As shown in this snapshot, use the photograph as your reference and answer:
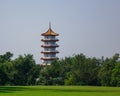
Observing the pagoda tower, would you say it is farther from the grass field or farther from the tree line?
the grass field

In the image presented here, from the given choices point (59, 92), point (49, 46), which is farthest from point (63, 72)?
point (59, 92)

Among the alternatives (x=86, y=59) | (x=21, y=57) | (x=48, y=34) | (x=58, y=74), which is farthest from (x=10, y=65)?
(x=48, y=34)

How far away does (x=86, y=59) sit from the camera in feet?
203

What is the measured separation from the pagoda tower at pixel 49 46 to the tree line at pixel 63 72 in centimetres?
1185

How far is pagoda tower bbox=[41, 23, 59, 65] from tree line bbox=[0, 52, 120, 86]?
38.9ft

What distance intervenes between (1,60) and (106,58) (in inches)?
675

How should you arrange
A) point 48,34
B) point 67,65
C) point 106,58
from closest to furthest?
point 106,58 < point 67,65 < point 48,34

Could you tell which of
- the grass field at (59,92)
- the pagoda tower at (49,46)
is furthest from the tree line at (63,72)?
the grass field at (59,92)

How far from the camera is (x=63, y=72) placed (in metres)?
63.3

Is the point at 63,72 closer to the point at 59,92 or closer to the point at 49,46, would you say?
the point at 49,46

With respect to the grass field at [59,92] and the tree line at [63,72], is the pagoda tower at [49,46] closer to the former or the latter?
the tree line at [63,72]

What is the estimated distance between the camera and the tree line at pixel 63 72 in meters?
56.6

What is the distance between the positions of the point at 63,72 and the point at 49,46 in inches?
678

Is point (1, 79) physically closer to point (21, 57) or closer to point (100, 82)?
point (21, 57)
